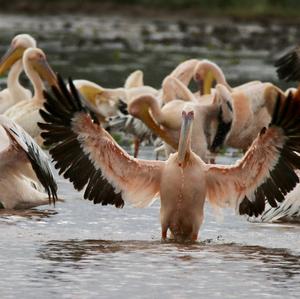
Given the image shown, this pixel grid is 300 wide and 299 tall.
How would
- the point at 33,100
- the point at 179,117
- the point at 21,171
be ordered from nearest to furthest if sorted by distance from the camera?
the point at 21,171
the point at 179,117
the point at 33,100

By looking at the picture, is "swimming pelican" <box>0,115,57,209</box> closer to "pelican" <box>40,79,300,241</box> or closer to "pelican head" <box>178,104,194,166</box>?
"pelican" <box>40,79,300,241</box>

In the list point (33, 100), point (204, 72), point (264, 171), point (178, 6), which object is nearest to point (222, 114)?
point (33, 100)

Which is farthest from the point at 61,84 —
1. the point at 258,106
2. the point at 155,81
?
the point at 155,81

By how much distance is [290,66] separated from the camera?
14812 millimetres

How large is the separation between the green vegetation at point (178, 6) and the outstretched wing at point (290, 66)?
26.1m

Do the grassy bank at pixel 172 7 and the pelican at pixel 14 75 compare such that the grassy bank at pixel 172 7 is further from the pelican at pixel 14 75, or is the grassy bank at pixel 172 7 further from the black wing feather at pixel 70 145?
the black wing feather at pixel 70 145

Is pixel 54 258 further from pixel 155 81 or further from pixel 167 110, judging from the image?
pixel 155 81

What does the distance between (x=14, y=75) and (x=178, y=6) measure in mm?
28694

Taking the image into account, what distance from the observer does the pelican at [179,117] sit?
38.2 feet

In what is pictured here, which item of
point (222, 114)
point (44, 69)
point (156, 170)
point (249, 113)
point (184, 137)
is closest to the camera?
point (184, 137)

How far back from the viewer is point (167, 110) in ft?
39.0

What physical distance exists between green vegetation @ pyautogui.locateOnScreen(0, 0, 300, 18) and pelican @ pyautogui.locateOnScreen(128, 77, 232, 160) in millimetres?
28894

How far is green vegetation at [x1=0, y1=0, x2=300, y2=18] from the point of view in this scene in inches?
1639

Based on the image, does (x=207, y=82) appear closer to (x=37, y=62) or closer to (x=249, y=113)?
(x=249, y=113)
